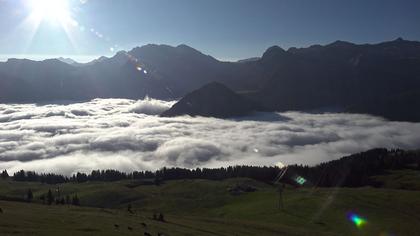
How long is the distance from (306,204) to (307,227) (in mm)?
38253

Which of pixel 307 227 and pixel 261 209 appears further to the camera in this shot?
pixel 261 209

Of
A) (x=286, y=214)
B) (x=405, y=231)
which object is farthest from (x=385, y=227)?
(x=286, y=214)

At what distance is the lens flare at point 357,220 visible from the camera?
485ft

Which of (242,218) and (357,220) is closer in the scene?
(357,220)

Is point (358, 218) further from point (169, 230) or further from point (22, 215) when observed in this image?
point (22, 215)

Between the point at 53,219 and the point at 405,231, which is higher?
the point at 53,219

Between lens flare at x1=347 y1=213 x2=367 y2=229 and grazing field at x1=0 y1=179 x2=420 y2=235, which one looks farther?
lens flare at x1=347 y1=213 x2=367 y2=229

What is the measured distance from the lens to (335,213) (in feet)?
534

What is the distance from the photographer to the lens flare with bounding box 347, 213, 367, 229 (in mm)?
147750

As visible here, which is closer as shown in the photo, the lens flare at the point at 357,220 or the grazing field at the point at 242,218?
the grazing field at the point at 242,218

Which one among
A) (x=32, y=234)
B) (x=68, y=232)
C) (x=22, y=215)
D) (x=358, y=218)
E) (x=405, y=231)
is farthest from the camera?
(x=358, y=218)

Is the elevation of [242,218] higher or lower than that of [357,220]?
lower

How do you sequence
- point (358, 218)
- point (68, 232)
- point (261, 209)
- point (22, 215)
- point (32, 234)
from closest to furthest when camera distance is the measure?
point (32, 234), point (68, 232), point (22, 215), point (358, 218), point (261, 209)

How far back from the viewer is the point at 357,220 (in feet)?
506
